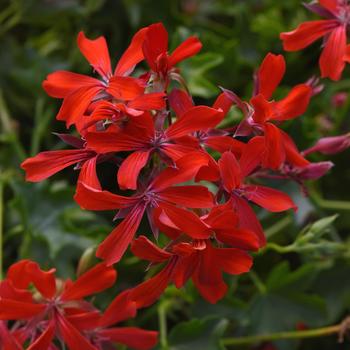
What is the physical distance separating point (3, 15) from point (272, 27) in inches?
17.7

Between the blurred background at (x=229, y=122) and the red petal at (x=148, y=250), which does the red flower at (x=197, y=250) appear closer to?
the red petal at (x=148, y=250)

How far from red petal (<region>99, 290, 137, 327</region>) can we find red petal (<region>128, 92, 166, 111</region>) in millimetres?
232

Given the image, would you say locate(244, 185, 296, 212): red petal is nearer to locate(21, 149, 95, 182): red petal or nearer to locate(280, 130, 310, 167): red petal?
locate(280, 130, 310, 167): red petal

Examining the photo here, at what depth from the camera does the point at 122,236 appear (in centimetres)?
71

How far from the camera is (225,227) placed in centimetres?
70

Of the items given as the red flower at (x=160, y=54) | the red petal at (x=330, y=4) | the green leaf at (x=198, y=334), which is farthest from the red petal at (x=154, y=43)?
the green leaf at (x=198, y=334)

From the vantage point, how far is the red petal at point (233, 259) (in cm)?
Result: 73

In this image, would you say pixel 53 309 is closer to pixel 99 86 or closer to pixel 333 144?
pixel 99 86

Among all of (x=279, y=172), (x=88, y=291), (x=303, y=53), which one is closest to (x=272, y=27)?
(x=303, y=53)

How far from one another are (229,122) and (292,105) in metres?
0.31

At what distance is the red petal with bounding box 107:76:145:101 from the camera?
2.35 ft

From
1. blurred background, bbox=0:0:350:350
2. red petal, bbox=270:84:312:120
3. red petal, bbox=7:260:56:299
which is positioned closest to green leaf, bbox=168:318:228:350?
blurred background, bbox=0:0:350:350

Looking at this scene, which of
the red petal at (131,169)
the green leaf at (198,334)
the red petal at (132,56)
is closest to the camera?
the red petal at (131,169)

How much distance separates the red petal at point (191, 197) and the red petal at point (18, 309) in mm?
205
